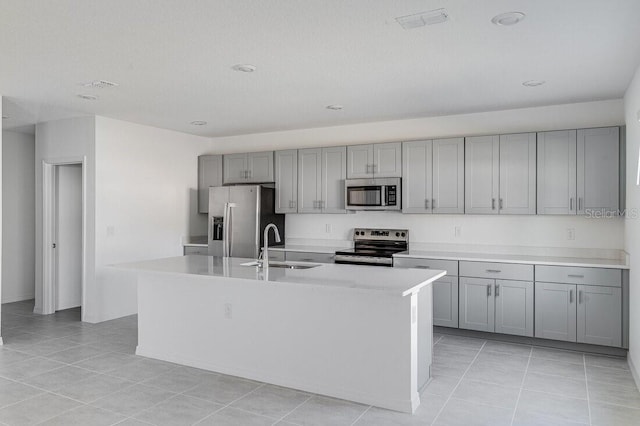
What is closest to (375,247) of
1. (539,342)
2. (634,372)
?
(539,342)

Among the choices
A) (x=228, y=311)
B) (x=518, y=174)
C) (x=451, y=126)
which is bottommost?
(x=228, y=311)

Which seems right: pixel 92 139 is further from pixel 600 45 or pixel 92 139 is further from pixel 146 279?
pixel 600 45

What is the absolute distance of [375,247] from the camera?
5828mm

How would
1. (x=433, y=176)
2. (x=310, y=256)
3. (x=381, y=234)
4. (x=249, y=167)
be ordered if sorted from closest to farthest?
(x=433, y=176)
(x=310, y=256)
(x=381, y=234)
(x=249, y=167)

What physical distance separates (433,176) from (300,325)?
2611mm

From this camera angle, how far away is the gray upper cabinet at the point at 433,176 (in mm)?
5195

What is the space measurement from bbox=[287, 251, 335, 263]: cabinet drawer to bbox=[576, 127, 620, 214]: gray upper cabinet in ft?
8.76

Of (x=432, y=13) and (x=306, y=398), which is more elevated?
(x=432, y=13)

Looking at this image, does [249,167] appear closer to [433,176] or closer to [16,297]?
[433,176]

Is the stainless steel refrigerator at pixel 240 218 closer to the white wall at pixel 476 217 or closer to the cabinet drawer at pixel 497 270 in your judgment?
the white wall at pixel 476 217

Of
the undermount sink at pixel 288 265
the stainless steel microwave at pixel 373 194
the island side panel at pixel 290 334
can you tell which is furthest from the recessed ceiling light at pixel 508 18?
the stainless steel microwave at pixel 373 194

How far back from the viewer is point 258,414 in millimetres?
3043

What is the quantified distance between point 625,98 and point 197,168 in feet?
17.4

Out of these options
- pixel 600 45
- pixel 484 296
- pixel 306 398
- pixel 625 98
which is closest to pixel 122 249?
pixel 306 398
